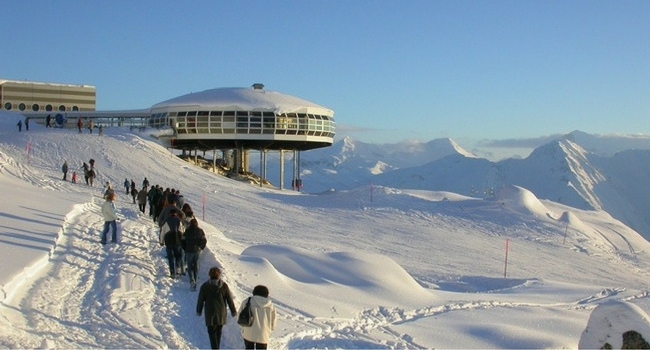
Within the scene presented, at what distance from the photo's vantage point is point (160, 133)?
5788cm

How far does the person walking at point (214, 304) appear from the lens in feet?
31.0

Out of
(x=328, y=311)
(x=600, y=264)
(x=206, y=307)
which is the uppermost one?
(x=206, y=307)

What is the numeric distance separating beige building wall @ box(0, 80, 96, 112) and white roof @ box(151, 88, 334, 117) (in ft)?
110

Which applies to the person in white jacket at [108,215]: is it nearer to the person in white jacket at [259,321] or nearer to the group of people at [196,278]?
the group of people at [196,278]

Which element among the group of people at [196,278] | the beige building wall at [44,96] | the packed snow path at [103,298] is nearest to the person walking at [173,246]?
the group of people at [196,278]

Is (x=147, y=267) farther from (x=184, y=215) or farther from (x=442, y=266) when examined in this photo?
(x=442, y=266)

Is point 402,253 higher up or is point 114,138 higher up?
point 114,138

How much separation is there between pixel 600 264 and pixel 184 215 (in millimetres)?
18746

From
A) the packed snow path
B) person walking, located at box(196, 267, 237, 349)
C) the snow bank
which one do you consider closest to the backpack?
the packed snow path

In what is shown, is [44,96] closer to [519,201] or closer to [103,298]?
[519,201]

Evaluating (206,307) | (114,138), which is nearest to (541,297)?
(206,307)

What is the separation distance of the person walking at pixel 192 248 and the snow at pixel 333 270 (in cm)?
36

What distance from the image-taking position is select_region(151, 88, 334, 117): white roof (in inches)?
2351

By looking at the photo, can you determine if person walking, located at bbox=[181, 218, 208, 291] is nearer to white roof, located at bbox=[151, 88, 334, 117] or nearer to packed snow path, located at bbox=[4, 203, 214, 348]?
packed snow path, located at bbox=[4, 203, 214, 348]
